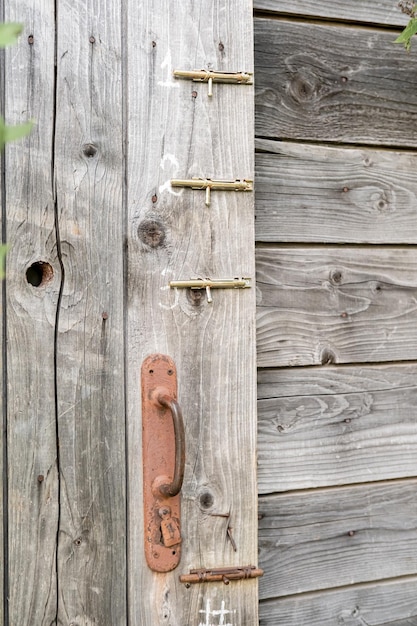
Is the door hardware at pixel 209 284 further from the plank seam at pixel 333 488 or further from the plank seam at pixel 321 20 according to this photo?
the plank seam at pixel 321 20

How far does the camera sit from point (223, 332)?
1190 millimetres

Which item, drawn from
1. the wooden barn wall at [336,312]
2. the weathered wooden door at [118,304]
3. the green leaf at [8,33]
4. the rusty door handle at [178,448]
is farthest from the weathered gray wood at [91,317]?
the green leaf at [8,33]

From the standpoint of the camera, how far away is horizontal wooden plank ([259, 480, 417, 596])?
4.34ft

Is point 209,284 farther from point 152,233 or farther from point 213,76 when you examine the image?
point 213,76

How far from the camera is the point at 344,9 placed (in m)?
1.37

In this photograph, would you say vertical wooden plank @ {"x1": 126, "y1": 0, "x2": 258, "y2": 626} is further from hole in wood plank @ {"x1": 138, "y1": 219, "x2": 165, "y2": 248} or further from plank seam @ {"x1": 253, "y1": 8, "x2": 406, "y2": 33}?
plank seam @ {"x1": 253, "y1": 8, "x2": 406, "y2": 33}

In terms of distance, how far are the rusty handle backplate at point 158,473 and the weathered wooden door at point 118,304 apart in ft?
0.06

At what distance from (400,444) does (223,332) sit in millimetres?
532

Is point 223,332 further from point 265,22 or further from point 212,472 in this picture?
point 265,22

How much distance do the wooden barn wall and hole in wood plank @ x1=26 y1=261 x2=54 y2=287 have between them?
0.44m

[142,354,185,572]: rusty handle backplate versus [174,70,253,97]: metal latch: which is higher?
[174,70,253,97]: metal latch

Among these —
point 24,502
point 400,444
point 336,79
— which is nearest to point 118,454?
point 24,502

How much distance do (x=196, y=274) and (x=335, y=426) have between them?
1.56ft

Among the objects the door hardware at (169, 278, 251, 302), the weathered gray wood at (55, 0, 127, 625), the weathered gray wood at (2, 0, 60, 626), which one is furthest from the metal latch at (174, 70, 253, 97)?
the door hardware at (169, 278, 251, 302)
